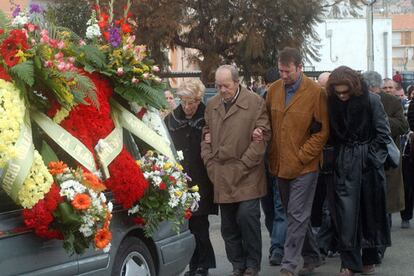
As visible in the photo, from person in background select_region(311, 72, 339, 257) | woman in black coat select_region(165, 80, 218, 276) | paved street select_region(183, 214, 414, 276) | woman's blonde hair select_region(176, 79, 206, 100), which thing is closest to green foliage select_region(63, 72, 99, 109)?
woman's blonde hair select_region(176, 79, 206, 100)

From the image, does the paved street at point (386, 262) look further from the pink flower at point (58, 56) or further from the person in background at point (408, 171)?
the pink flower at point (58, 56)

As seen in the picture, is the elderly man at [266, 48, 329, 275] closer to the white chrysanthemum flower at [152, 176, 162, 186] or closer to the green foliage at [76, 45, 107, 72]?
the white chrysanthemum flower at [152, 176, 162, 186]

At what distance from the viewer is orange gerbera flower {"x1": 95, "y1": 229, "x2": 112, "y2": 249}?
5.81 metres

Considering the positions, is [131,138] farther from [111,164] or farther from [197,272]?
[197,272]

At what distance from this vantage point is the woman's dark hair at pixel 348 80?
8.30m

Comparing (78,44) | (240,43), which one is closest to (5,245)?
(78,44)

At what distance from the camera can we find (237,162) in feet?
27.7

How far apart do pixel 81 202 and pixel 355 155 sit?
355 cm

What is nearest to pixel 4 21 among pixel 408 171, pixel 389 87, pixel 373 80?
pixel 373 80

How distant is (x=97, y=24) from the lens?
265 inches

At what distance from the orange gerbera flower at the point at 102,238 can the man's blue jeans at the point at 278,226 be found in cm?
367

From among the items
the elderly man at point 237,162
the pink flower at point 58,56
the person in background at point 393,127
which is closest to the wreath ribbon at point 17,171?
the pink flower at point 58,56

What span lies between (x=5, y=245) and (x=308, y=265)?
4.16 meters

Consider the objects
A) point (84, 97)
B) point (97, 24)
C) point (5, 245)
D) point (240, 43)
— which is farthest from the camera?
point (240, 43)
